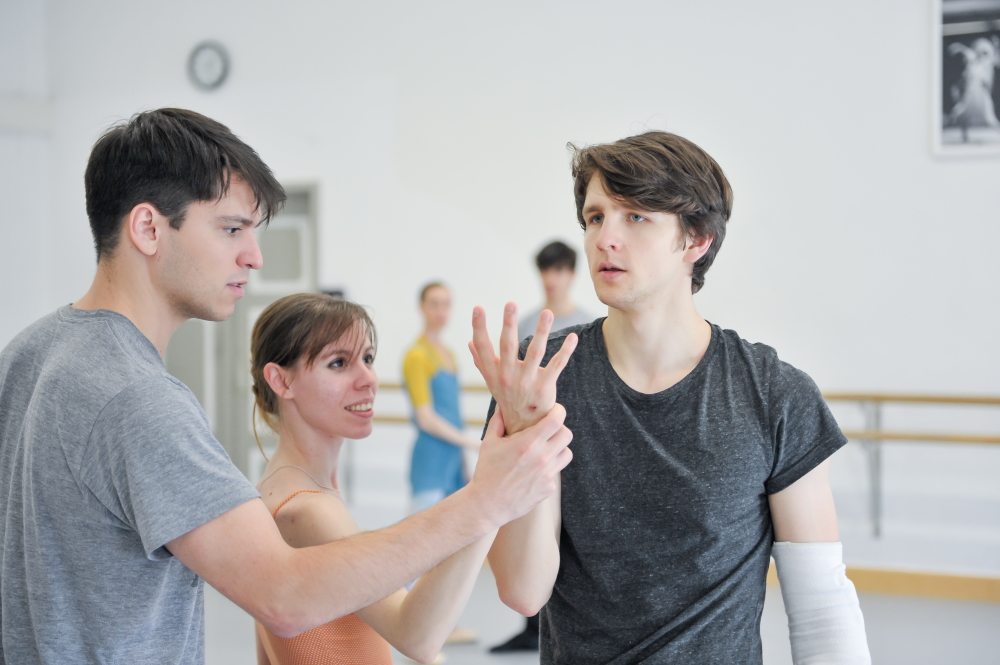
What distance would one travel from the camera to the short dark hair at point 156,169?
1.01 metres

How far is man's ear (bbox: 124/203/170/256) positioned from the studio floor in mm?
2409

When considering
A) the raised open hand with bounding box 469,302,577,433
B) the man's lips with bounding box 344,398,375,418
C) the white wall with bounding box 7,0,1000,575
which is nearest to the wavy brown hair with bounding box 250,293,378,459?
the man's lips with bounding box 344,398,375,418

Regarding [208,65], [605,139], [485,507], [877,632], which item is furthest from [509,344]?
[208,65]

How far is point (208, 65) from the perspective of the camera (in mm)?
5211

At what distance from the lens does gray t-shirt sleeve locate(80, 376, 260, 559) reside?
87 cm

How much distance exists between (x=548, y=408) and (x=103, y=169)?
0.65 m

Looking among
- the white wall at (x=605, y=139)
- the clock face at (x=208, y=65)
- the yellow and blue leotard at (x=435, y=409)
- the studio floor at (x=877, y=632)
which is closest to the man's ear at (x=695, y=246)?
the studio floor at (x=877, y=632)

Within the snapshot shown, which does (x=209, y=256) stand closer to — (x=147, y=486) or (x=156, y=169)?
(x=156, y=169)

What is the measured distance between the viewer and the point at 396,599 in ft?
3.69

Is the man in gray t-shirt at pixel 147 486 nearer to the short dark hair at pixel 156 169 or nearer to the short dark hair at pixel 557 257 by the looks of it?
the short dark hair at pixel 156 169

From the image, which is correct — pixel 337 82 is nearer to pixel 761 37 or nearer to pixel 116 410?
pixel 761 37

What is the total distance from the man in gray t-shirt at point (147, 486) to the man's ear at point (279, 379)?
38 centimetres

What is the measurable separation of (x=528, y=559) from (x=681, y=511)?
236 millimetres

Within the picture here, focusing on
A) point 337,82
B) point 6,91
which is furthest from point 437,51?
point 6,91
